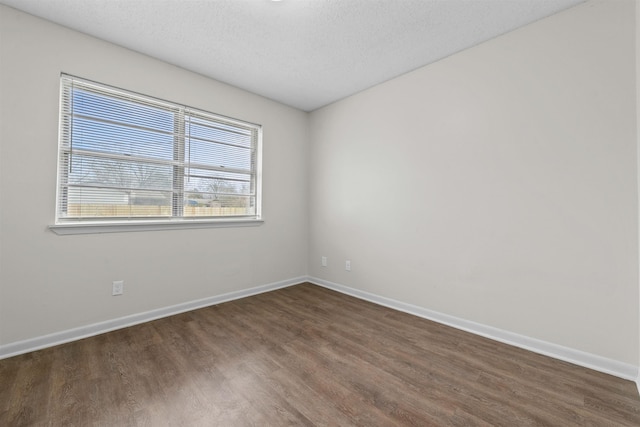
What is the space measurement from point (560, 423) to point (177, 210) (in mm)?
3399

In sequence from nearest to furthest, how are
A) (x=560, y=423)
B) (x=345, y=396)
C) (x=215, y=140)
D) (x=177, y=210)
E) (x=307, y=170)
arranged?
(x=560, y=423)
(x=345, y=396)
(x=177, y=210)
(x=215, y=140)
(x=307, y=170)

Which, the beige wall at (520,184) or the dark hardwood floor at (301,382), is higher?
the beige wall at (520,184)

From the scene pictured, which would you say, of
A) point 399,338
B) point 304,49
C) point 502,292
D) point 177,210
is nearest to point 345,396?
point 399,338

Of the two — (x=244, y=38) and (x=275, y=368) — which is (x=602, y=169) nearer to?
(x=275, y=368)

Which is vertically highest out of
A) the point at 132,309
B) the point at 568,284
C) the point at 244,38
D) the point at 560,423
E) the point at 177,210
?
the point at 244,38

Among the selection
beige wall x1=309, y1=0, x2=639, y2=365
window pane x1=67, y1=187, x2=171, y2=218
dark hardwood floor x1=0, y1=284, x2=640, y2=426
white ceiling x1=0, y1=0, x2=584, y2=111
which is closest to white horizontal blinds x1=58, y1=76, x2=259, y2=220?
window pane x1=67, y1=187, x2=171, y2=218

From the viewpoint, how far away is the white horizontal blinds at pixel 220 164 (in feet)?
9.82

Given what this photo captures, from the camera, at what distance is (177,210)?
113 inches

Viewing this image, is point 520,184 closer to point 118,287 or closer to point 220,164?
point 220,164

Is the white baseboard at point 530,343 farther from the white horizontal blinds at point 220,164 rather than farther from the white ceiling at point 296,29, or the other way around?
the white ceiling at point 296,29

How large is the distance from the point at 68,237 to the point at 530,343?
12.8 feet

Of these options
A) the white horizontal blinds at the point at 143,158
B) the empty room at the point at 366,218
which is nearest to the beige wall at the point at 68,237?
the empty room at the point at 366,218

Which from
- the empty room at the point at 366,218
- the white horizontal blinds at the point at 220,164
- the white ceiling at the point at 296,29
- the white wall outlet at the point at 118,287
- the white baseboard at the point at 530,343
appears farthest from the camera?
the white horizontal blinds at the point at 220,164

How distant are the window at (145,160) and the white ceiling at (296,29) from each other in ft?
1.71
